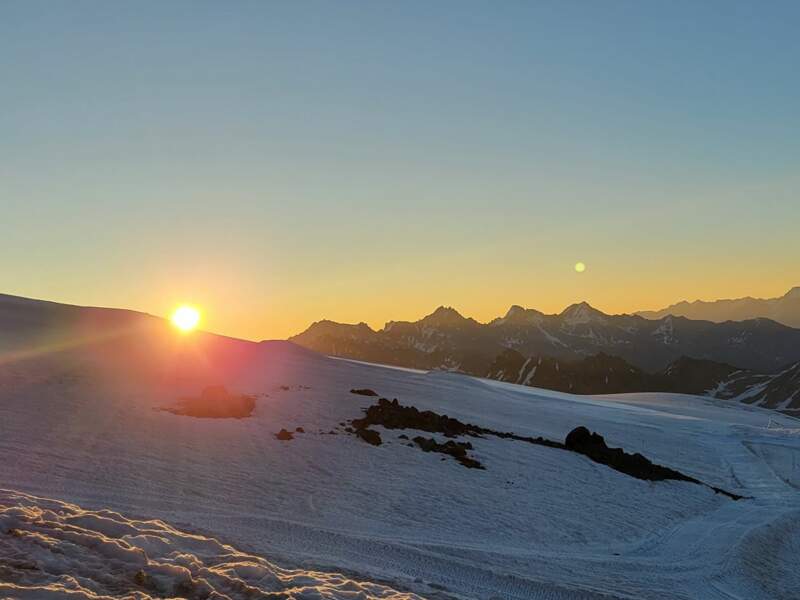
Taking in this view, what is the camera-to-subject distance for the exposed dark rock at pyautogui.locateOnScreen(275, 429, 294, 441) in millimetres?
23891

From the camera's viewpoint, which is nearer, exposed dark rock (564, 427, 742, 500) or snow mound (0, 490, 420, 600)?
snow mound (0, 490, 420, 600)

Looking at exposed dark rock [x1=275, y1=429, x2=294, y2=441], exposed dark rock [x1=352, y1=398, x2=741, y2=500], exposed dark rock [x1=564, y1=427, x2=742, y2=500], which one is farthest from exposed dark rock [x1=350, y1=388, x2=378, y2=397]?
exposed dark rock [x1=275, y1=429, x2=294, y2=441]

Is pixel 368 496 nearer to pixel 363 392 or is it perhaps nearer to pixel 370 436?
pixel 370 436

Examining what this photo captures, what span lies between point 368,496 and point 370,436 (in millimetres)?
7150

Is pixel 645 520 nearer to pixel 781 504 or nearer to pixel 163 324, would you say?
pixel 781 504

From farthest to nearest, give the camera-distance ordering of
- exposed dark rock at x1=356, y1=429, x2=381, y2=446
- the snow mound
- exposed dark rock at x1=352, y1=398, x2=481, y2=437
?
exposed dark rock at x1=352, y1=398, x2=481, y2=437
exposed dark rock at x1=356, y1=429, x2=381, y2=446
the snow mound

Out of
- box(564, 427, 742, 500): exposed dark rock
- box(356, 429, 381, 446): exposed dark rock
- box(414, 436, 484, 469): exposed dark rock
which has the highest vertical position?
box(356, 429, 381, 446): exposed dark rock

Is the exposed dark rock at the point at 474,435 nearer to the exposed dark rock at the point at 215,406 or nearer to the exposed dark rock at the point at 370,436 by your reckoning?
the exposed dark rock at the point at 370,436

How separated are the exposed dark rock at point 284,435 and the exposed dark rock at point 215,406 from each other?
2.79 m

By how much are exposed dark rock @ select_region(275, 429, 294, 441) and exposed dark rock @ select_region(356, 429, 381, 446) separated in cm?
315

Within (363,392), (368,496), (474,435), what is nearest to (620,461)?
(474,435)

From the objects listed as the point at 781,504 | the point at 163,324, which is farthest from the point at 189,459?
the point at 163,324

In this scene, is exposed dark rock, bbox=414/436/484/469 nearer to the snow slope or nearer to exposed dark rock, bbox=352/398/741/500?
exposed dark rock, bbox=352/398/741/500

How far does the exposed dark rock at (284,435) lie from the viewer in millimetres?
23891
